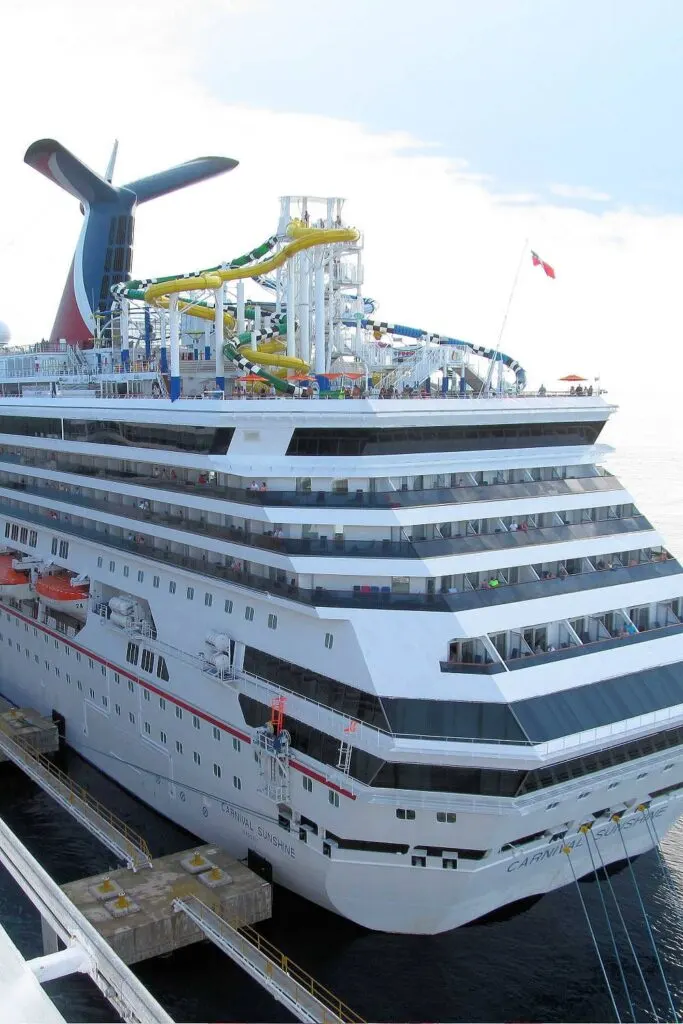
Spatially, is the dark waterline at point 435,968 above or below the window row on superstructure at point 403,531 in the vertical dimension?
below

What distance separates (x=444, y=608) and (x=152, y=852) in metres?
10.9

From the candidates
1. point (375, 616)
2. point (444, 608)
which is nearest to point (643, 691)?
point (444, 608)

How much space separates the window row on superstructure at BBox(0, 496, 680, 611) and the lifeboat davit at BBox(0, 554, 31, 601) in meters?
7.25

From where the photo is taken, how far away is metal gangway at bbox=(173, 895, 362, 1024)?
17.2 metres

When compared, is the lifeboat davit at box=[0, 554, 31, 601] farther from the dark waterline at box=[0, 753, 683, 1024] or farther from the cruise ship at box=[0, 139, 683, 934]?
the dark waterline at box=[0, 753, 683, 1024]

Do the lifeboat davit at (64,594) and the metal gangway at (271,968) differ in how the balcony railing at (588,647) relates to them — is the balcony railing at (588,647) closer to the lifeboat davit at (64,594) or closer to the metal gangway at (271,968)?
the metal gangway at (271,968)

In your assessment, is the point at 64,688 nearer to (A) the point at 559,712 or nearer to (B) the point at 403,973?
(B) the point at 403,973

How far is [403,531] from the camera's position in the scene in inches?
736

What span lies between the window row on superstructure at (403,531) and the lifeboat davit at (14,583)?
651cm

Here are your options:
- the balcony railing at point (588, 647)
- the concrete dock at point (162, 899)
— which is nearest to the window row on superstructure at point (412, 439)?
the balcony railing at point (588, 647)

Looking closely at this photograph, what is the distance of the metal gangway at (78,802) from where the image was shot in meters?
21.9

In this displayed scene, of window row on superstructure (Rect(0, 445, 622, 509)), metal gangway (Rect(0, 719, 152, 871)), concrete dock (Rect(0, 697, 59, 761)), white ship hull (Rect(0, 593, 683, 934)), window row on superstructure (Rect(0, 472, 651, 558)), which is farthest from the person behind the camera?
concrete dock (Rect(0, 697, 59, 761))

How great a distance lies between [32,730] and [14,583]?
4.60 metres

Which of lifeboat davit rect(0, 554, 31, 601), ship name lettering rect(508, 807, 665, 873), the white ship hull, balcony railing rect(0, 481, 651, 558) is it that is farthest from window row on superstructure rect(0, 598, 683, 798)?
lifeboat davit rect(0, 554, 31, 601)
